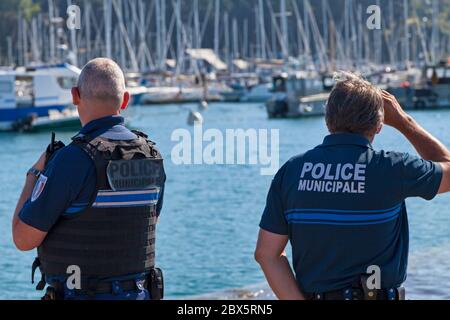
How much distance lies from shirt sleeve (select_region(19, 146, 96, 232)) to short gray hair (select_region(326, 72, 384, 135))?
926 millimetres

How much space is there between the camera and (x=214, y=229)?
19.6 metres

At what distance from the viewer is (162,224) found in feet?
66.3

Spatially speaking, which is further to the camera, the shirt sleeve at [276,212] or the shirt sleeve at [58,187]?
the shirt sleeve at [58,187]

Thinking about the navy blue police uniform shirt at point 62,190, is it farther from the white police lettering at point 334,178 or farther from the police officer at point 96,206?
the white police lettering at point 334,178

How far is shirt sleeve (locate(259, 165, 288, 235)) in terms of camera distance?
3.87m

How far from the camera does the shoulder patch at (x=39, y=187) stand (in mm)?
4059

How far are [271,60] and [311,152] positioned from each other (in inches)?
3443

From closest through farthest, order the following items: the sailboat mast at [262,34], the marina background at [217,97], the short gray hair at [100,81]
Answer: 1. the short gray hair at [100,81]
2. the marina background at [217,97]
3. the sailboat mast at [262,34]

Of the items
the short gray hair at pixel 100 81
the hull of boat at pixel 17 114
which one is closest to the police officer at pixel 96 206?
the short gray hair at pixel 100 81

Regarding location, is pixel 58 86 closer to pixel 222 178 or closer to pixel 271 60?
pixel 222 178

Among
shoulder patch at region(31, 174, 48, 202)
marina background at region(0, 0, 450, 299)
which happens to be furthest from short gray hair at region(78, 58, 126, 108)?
marina background at region(0, 0, 450, 299)

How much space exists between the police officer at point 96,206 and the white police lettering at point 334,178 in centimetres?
71

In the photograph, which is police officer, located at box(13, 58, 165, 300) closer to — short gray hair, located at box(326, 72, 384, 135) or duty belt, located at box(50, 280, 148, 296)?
duty belt, located at box(50, 280, 148, 296)
